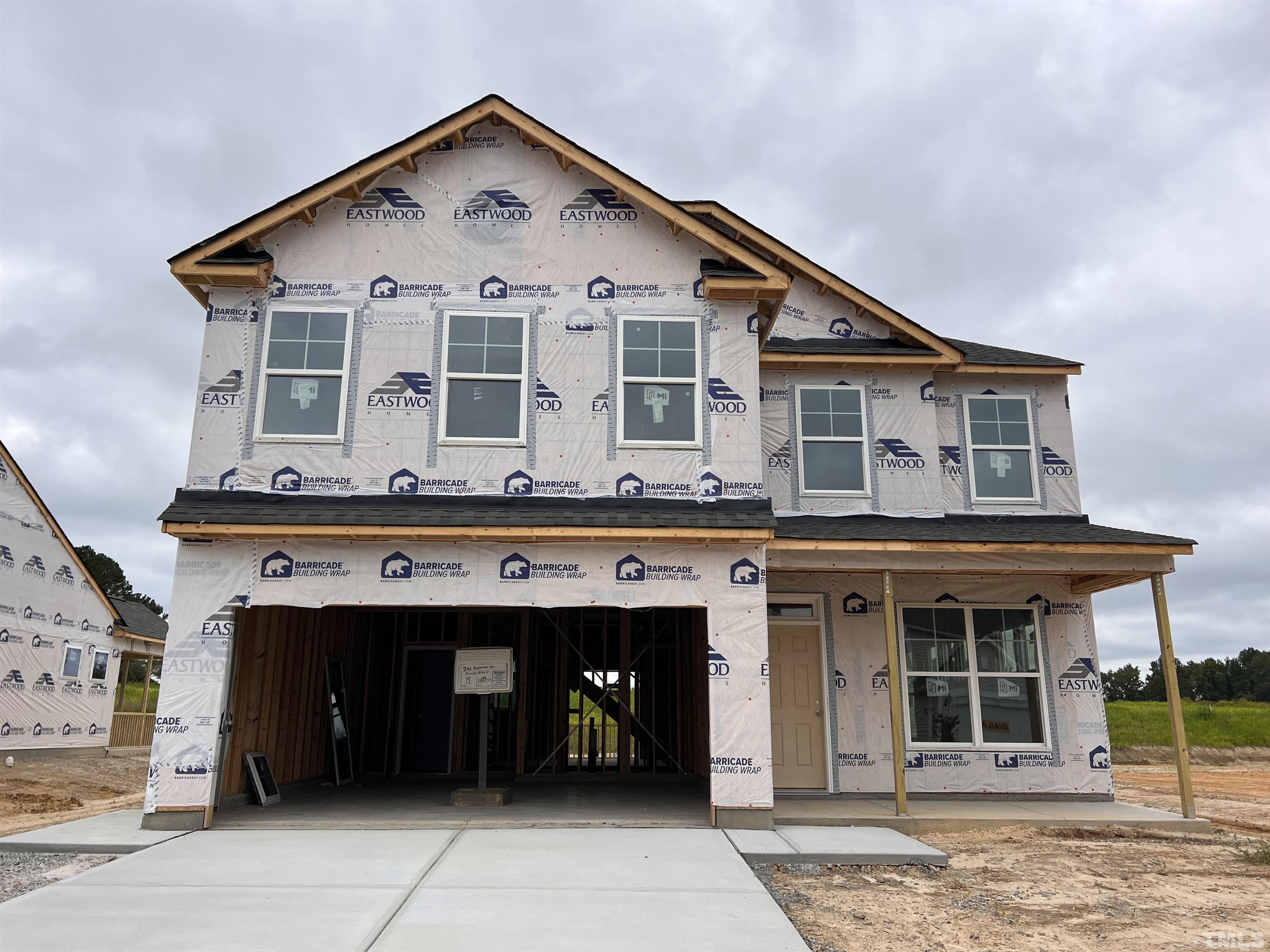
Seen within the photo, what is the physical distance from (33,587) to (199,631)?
1469cm

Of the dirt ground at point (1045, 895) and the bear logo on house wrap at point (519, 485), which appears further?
the bear logo on house wrap at point (519, 485)

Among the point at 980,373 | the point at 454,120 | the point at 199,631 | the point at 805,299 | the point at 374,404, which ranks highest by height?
the point at 454,120

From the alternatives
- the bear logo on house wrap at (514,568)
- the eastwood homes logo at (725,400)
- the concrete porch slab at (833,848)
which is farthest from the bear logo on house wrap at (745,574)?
the concrete porch slab at (833,848)

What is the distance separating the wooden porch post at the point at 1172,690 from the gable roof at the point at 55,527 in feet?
74.9

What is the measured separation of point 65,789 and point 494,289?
13.1 metres

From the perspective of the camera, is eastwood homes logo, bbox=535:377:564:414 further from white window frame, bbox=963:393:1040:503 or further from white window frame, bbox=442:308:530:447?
white window frame, bbox=963:393:1040:503

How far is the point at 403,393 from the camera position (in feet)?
35.4

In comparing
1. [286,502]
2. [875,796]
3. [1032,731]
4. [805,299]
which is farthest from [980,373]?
[286,502]

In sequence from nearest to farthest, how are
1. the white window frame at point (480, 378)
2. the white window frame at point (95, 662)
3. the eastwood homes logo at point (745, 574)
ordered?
1. the eastwood homes logo at point (745, 574)
2. the white window frame at point (480, 378)
3. the white window frame at point (95, 662)

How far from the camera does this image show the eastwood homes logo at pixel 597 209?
453 inches

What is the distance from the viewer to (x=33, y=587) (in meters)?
21.1

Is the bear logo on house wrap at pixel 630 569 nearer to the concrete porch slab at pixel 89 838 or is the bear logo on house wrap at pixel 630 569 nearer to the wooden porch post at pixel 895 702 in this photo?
the wooden porch post at pixel 895 702

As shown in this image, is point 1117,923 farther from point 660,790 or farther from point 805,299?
point 805,299

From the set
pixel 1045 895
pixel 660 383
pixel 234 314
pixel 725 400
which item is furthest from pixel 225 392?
pixel 1045 895
